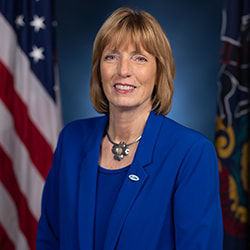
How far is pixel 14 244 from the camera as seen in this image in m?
3.06

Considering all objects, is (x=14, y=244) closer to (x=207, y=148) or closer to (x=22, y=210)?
(x=22, y=210)

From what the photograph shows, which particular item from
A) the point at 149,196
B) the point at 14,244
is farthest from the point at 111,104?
the point at 14,244

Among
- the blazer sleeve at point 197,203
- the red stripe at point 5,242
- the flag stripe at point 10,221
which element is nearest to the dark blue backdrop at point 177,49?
the flag stripe at point 10,221

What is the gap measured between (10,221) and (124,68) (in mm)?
1848

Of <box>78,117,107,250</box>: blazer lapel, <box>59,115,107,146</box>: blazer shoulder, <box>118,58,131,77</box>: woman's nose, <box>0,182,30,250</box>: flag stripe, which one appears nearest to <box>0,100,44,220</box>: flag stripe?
<box>0,182,30,250</box>: flag stripe

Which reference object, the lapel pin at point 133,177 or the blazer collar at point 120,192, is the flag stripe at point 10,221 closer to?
the blazer collar at point 120,192

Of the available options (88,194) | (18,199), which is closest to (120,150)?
(88,194)

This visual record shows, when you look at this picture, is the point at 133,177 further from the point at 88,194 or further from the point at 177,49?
the point at 177,49

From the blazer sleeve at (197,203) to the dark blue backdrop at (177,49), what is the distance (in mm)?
2044

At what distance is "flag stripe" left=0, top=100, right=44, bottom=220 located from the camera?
2.99 m

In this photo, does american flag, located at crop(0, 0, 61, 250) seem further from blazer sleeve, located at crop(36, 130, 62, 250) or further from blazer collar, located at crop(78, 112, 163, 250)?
blazer collar, located at crop(78, 112, 163, 250)

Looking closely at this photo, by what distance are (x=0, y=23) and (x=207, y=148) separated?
6.55 feet

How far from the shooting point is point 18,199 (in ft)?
10.1

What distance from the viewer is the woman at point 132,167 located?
4.92ft
